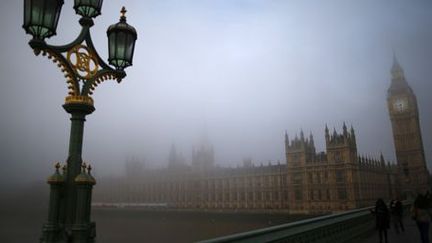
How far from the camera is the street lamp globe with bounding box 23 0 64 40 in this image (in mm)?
4273

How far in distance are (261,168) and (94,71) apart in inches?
2774

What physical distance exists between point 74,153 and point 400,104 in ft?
341

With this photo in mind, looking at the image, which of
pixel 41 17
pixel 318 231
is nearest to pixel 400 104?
pixel 318 231

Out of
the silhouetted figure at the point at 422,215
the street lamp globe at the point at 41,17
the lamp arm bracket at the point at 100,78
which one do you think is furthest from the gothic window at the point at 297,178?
the street lamp globe at the point at 41,17

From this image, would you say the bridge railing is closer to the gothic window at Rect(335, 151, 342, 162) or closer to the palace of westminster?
the palace of westminster

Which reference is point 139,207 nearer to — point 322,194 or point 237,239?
point 322,194

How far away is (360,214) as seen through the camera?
12.6 meters

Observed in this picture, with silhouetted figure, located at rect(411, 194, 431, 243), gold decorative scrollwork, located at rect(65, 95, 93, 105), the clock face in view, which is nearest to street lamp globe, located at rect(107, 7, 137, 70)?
gold decorative scrollwork, located at rect(65, 95, 93, 105)

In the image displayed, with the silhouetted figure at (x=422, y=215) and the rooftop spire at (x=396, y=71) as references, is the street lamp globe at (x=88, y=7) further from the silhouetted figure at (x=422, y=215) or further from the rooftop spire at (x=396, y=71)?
the rooftop spire at (x=396, y=71)

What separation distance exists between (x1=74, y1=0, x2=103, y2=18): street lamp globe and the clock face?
103 metres

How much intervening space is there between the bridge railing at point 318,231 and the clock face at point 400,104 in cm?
9035

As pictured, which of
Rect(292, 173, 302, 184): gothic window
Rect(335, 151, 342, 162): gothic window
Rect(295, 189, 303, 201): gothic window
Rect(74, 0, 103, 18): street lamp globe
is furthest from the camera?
Rect(292, 173, 302, 184): gothic window

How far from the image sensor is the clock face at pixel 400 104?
9088 centimetres

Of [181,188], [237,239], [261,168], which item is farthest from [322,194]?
[237,239]
